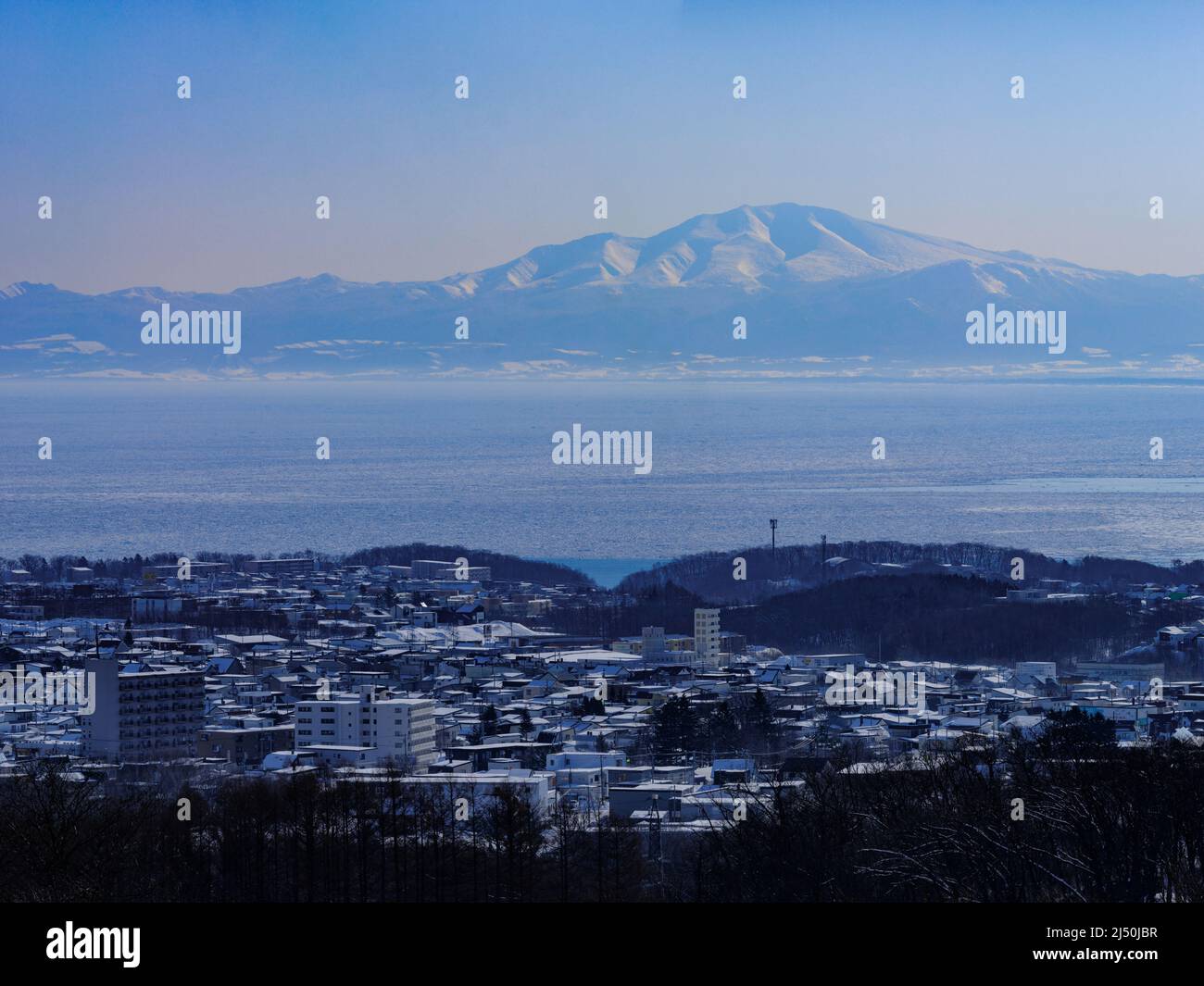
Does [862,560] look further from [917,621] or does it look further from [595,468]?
[595,468]

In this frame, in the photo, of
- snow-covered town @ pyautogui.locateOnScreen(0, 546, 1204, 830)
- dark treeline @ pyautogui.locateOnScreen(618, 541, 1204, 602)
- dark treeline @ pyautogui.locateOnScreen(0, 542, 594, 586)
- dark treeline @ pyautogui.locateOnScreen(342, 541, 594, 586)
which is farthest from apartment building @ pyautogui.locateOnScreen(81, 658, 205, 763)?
dark treeline @ pyautogui.locateOnScreen(342, 541, 594, 586)

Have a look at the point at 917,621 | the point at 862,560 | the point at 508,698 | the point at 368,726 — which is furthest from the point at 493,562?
the point at 368,726

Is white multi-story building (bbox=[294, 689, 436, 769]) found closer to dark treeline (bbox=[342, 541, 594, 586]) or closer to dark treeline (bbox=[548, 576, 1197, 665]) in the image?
dark treeline (bbox=[548, 576, 1197, 665])

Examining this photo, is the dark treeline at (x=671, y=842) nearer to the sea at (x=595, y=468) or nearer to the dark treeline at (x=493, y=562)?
the dark treeline at (x=493, y=562)

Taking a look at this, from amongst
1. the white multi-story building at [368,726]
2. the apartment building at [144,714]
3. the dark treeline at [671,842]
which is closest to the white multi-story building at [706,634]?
the white multi-story building at [368,726]
